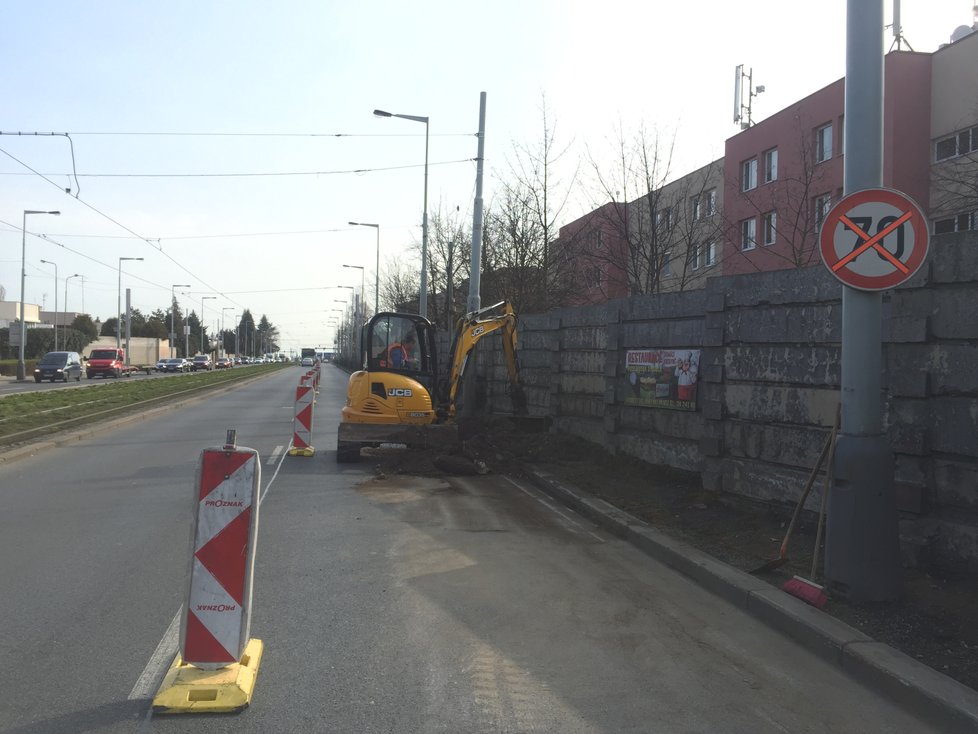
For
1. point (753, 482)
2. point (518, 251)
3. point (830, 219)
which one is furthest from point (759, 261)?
point (830, 219)

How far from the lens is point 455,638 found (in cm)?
473

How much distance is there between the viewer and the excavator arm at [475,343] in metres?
13.7

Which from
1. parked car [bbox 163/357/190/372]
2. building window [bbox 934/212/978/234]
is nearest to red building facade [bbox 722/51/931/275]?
building window [bbox 934/212/978/234]

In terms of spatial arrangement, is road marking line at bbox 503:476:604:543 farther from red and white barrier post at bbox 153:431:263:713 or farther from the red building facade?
the red building facade

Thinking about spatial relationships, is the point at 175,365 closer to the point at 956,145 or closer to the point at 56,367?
the point at 56,367

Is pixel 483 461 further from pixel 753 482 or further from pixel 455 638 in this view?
pixel 455 638

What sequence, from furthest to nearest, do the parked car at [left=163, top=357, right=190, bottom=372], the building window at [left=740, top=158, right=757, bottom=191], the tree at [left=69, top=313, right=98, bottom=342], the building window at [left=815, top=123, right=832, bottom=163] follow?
the tree at [left=69, top=313, right=98, bottom=342]
the parked car at [left=163, top=357, right=190, bottom=372]
the building window at [left=740, top=158, right=757, bottom=191]
the building window at [left=815, top=123, right=832, bottom=163]

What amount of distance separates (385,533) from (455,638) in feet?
9.66

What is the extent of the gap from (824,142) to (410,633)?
1141 inches

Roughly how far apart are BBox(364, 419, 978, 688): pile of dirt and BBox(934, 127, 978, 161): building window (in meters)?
19.5

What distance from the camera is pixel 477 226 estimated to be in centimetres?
1827

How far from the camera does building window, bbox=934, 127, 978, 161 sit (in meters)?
24.4

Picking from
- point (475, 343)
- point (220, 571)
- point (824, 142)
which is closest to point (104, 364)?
point (824, 142)

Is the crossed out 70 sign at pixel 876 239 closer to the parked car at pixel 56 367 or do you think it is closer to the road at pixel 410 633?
the road at pixel 410 633
